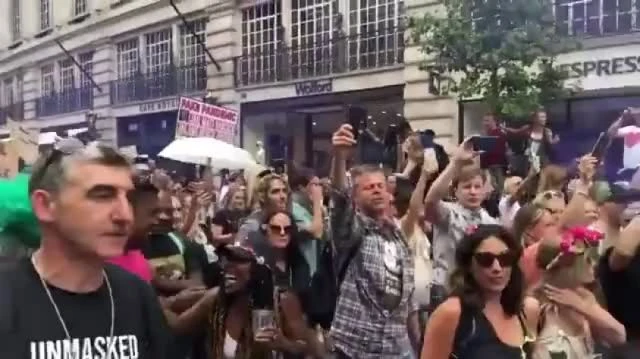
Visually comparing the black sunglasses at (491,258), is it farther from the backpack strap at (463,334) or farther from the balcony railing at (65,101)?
the balcony railing at (65,101)

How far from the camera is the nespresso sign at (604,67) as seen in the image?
1562cm

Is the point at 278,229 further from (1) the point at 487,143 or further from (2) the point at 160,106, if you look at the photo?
(2) the point at 160,106

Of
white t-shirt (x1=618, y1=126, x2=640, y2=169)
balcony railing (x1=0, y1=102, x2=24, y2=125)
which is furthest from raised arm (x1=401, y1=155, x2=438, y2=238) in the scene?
balcony railing (x1=0, y1=102, x2=24, y2=125)

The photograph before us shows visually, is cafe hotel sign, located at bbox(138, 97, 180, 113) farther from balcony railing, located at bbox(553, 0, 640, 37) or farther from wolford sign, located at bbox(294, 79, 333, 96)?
balcony railing, located at bbox(553, 0, 640, 37)

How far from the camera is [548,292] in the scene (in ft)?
13.8

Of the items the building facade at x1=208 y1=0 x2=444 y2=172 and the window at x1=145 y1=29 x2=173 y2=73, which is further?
the window at x1=145 y1=29 x2=173 y2=73

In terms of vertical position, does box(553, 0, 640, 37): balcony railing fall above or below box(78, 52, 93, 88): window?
below

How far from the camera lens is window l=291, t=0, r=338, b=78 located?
22.0 meters

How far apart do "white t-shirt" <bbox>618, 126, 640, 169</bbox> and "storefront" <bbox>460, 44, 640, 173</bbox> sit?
21.4 feet

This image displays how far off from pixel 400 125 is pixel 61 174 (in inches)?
257

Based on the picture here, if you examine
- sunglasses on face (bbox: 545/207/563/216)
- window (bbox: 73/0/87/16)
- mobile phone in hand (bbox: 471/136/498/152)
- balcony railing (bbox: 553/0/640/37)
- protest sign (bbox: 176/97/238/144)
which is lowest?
sunglasses on face (bbox: 545/207/563/216)

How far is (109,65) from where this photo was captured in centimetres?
3170

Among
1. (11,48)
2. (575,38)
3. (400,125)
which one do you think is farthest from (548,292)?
(11,48)

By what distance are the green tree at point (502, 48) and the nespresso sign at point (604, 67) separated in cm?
86
